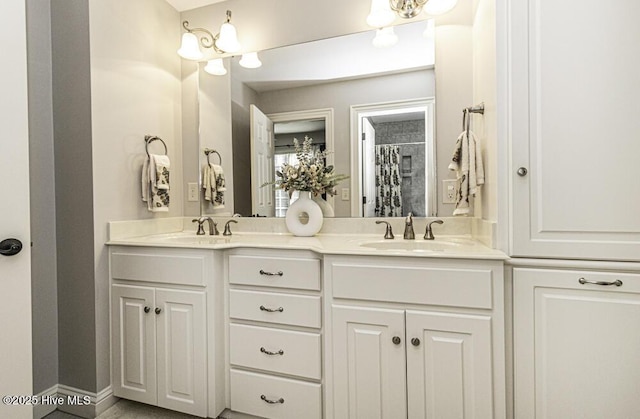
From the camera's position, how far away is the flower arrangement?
182cm

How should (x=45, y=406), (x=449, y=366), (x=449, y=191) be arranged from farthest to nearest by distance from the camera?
(x=449, y=191) → (x=45, y=406) → (x=449, y=366)

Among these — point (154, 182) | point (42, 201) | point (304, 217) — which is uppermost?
point (154, 182)

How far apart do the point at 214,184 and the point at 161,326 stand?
39.1 inches

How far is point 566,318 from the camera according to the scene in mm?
1131

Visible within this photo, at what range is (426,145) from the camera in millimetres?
1773

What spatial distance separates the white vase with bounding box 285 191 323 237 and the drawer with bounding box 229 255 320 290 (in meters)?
0.43

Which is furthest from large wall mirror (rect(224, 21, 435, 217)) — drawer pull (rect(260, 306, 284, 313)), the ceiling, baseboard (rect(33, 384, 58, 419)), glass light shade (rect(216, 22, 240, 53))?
baseboard (rect(33, 384, 58, 419))

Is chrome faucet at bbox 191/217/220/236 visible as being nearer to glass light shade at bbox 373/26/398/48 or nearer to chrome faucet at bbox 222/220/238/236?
chrome faucet at bbox 222/220/238/236

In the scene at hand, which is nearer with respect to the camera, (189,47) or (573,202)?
(573,202)

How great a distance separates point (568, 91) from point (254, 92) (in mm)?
1674

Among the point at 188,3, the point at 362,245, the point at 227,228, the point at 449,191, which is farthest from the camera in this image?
the point at 188,3

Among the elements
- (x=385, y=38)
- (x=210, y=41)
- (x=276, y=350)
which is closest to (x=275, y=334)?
(x=276, y=350)

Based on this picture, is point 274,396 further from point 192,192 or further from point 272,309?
point 192,192

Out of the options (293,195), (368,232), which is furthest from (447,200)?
(293,195)
